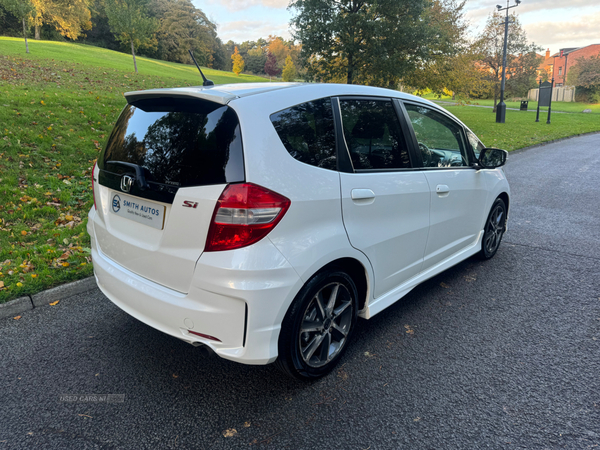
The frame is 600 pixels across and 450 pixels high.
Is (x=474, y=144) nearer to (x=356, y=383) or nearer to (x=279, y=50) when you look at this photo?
(x=356, y=383)

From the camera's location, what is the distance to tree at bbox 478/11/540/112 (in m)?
36.8

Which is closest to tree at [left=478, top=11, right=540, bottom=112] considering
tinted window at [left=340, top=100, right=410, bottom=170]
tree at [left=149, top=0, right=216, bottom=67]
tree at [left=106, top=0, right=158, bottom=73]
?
tree at [left=106, top=0, right=158, bottom=73]

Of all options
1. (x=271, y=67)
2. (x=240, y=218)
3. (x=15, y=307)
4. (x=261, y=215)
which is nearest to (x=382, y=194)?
(x=261, y=215)

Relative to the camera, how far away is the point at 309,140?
97.7 inches

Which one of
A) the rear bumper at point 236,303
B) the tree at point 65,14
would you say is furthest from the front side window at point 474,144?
the tree at point 65,14

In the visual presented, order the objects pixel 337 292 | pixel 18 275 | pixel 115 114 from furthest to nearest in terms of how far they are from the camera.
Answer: pixel 115 114, pixel 18 275, pixel 337 292

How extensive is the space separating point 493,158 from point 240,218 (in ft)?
10.2

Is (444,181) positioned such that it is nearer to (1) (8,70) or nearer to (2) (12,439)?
(2) (12,439)

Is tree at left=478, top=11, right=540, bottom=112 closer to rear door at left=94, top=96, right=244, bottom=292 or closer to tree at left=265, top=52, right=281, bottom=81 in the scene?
rear door at left=94, top=96, right=244, bottom=292

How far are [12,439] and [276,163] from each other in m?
2.03

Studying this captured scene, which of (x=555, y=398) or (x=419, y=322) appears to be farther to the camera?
(x=419, y=322)

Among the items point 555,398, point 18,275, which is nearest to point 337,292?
point 555,398

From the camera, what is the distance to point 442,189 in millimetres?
3482

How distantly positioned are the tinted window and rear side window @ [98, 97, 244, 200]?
0.88 meters
